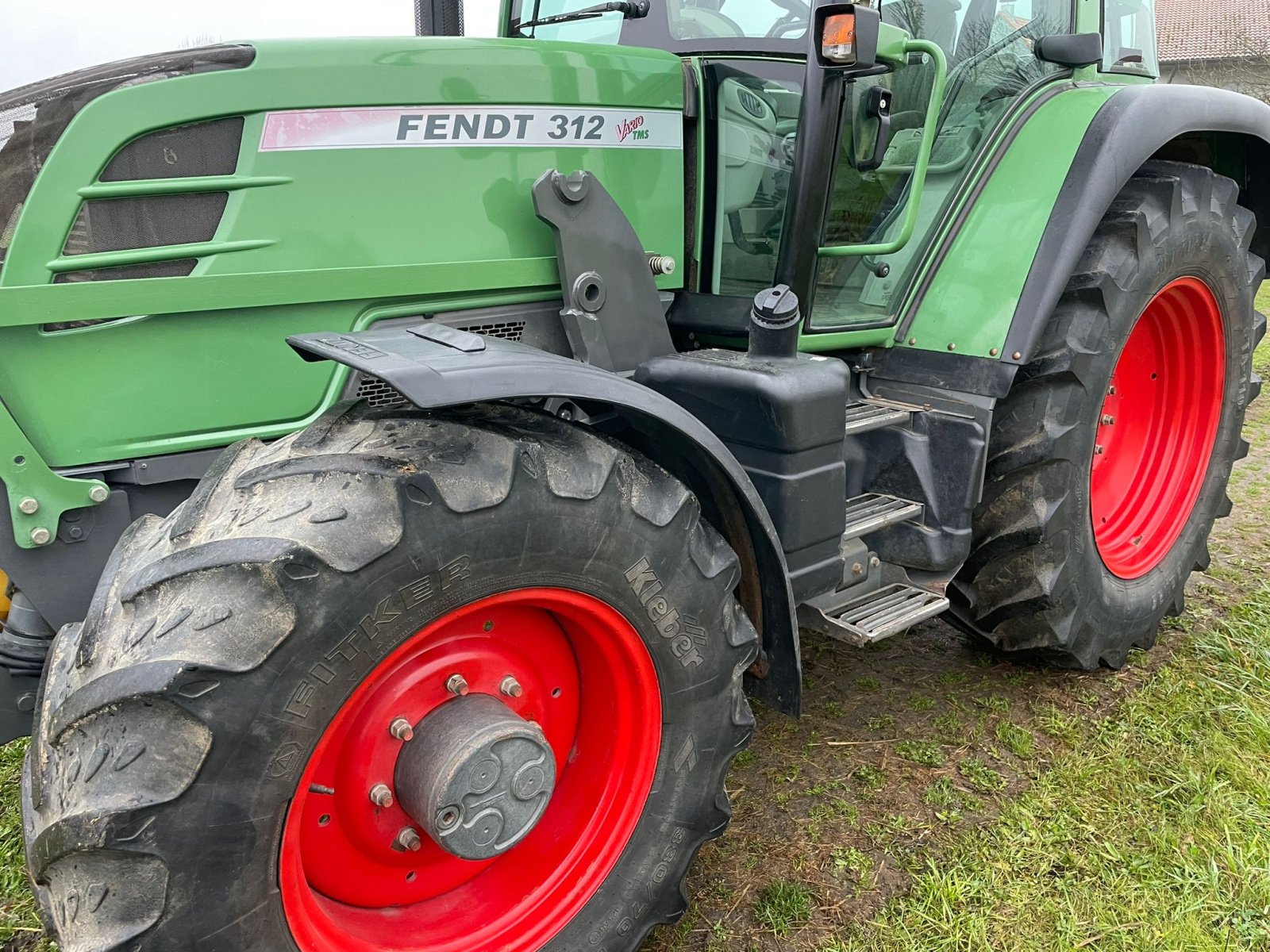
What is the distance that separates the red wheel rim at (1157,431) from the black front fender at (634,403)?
158 cm

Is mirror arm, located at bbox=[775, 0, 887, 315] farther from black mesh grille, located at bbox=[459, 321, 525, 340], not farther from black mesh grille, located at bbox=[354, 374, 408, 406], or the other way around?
black mesh grille, located at bbox=[354, 374, 408, 406]

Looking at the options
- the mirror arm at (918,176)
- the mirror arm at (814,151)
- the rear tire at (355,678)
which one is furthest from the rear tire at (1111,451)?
the rear tire at (355,678)

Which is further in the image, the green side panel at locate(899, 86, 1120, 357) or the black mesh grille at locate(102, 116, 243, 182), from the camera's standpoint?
the green side panel at locate(899, 86, 1120, 357)

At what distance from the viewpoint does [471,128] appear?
79.3 inches

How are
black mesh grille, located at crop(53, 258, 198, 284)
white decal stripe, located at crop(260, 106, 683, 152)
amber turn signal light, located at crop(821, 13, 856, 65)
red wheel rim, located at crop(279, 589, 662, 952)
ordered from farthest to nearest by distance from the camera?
1. amber turn signal light, located at crop(821, 13, 856, 65)
2. white decal stripe, located at crop(260, 106, 683, 152)
3. black mesh grille, located at crop(53, 258, 198, 284)
4. red wheel rim, located at crop(279, 589, 662, 952)

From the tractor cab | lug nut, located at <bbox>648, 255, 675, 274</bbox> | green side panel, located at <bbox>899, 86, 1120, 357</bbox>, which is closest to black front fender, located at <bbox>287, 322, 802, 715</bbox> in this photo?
lug nut, located at <bbox>648, 255, 675, 274</bbox>

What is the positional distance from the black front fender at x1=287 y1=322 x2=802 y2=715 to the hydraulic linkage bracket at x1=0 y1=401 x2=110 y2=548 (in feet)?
1.63

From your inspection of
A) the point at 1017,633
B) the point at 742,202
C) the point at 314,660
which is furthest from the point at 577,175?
the point at 1017,633

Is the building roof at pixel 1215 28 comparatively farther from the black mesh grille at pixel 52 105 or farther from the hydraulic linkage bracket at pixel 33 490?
the hydraulic linkage bracket at pixel 33 490

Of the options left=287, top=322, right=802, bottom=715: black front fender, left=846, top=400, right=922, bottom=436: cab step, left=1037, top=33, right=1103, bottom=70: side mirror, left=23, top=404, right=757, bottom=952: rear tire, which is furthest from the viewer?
left=1037, top=33, right=1103, bottom=70: side mirror

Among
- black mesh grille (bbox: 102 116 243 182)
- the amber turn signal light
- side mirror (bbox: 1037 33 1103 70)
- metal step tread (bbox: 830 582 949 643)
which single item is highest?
side mirror (bbox: 1037 33 1103 70)

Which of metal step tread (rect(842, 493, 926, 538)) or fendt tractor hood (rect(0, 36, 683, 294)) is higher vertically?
fendt tractor hood (rect(0, 36, 683, 294))

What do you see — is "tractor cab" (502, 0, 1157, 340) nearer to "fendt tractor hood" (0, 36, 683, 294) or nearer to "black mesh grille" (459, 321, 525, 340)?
"fendt tractor hood" (0, 36, 683, 294)

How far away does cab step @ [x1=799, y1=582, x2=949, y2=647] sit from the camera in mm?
2328
